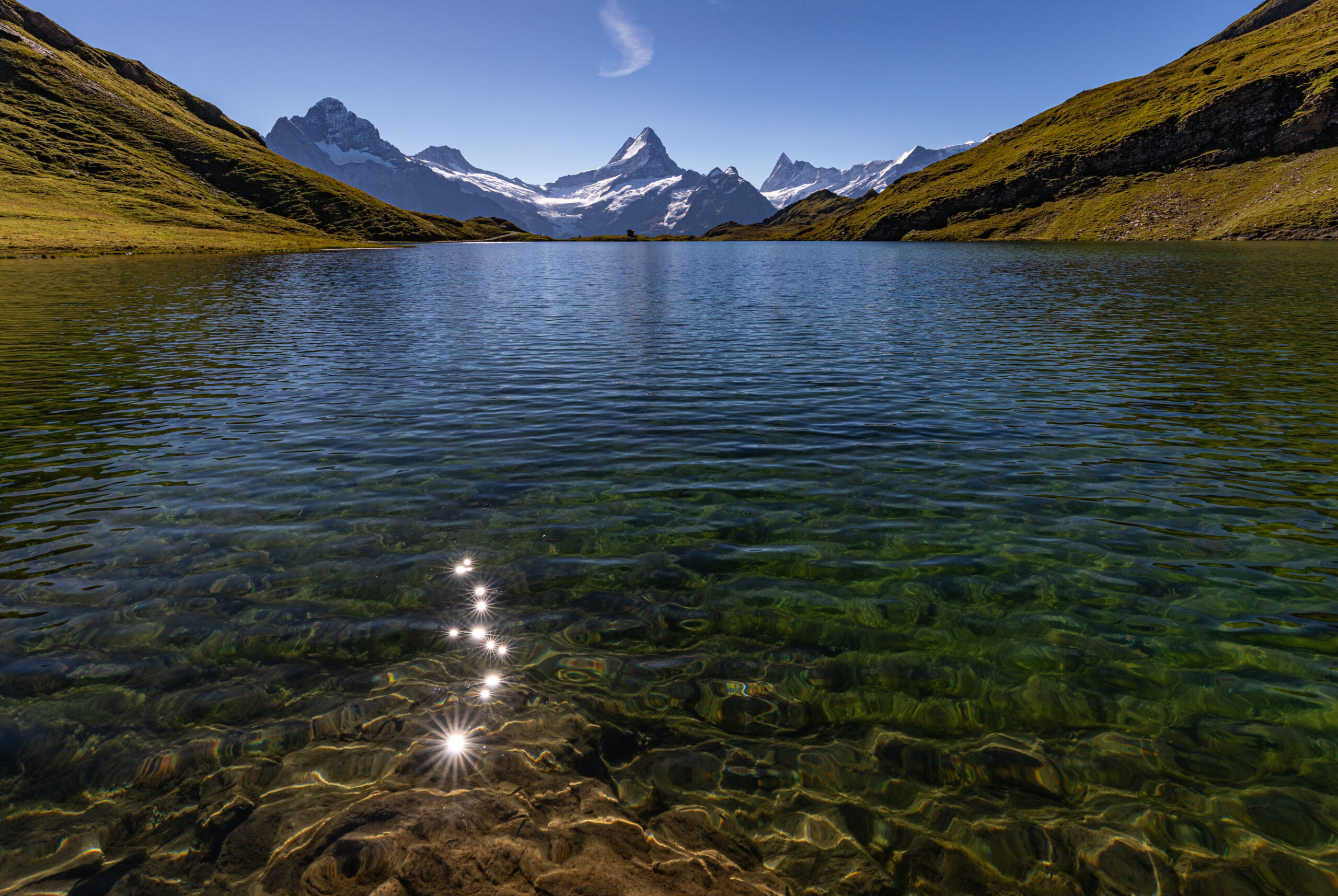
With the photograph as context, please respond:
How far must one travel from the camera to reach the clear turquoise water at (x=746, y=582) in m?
7.03

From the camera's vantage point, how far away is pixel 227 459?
17406 mm

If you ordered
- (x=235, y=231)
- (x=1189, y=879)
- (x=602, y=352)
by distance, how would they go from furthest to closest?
(x=235, y=231)
(x=602, y=352)
(x=1189, y=879)

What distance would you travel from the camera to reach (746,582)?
36.5 feet

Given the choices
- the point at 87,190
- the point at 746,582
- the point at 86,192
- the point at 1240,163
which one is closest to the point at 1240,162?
the point at 1240,163

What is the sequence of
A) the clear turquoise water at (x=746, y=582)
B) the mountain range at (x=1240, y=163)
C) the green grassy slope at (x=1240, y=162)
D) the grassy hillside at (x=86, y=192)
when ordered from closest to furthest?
1. the clear turquoise water at (x=746, y=582)
2. the grassy hillside at (x=86, y=192)
3. the mountain range at (x=1240, y=163)
4. the green grassy slope at (x=1240, y=162)

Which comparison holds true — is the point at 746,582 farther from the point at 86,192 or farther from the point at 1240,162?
the point at 1240,162

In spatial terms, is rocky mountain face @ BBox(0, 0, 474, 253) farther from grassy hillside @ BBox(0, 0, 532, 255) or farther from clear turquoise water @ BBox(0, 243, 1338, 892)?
clear turquoise water @ BBox(0, 243, 1338, 892)

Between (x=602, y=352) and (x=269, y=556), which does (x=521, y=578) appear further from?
(x=602, y=352)

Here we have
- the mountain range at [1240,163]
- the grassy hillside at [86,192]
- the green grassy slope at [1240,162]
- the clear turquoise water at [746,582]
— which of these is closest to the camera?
the clear turquoise water at [746,582]

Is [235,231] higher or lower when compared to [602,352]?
higher

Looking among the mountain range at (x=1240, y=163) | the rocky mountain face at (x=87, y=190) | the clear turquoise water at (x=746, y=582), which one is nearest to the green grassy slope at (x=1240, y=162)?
the mountain range at (x=1240, y=163)

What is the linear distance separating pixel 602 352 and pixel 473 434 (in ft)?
51.2

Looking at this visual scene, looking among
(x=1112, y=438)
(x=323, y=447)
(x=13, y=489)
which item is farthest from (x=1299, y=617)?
(x=13, y=489)

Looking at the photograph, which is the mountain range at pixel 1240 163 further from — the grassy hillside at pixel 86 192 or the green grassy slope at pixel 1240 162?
the grassy hillside at pixel 86 192
